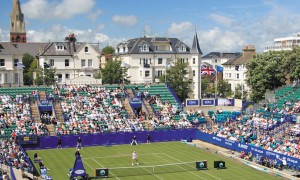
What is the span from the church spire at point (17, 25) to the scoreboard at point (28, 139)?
97.1 metres

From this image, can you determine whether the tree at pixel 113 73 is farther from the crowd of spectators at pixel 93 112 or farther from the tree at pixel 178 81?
the crowd of spectators at pixel 93 112

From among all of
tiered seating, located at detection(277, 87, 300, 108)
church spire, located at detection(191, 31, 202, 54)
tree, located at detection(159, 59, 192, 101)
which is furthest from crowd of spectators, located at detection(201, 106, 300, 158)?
church spire, located at detection(191, 31, 202, 54)

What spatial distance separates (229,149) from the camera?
1777 inches

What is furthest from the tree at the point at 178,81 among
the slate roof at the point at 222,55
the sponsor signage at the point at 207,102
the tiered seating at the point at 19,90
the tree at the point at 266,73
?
the slate roof at the point at 222,55

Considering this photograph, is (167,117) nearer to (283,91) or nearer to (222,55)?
(283,91)

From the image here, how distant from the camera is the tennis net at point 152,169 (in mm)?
34500

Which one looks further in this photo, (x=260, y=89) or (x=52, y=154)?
(x=260, y=89)

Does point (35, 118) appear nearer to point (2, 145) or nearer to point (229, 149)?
point (2, 145)

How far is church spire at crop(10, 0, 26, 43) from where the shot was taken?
137m

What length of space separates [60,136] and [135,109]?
13.2 meters

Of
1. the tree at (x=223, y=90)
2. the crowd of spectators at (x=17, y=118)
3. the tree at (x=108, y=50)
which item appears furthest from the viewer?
the tree at (x=108, y=50)

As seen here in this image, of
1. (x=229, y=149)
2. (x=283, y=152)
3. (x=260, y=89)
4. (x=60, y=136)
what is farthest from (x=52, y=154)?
(x=260, y=89)

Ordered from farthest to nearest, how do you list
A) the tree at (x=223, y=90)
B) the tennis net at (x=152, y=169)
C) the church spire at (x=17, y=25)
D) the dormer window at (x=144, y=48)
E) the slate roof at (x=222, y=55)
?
1. the slate roof at (x=222, y=55)
2. the church spire at (x=17, y=25)
3. the tree at (x=223, y=90)
4. the dormer window at (x=144, y=48)
5. the tennis net at (x=152, y=169)

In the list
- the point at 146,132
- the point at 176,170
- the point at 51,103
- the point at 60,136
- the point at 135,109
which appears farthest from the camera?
the point at 135,109
